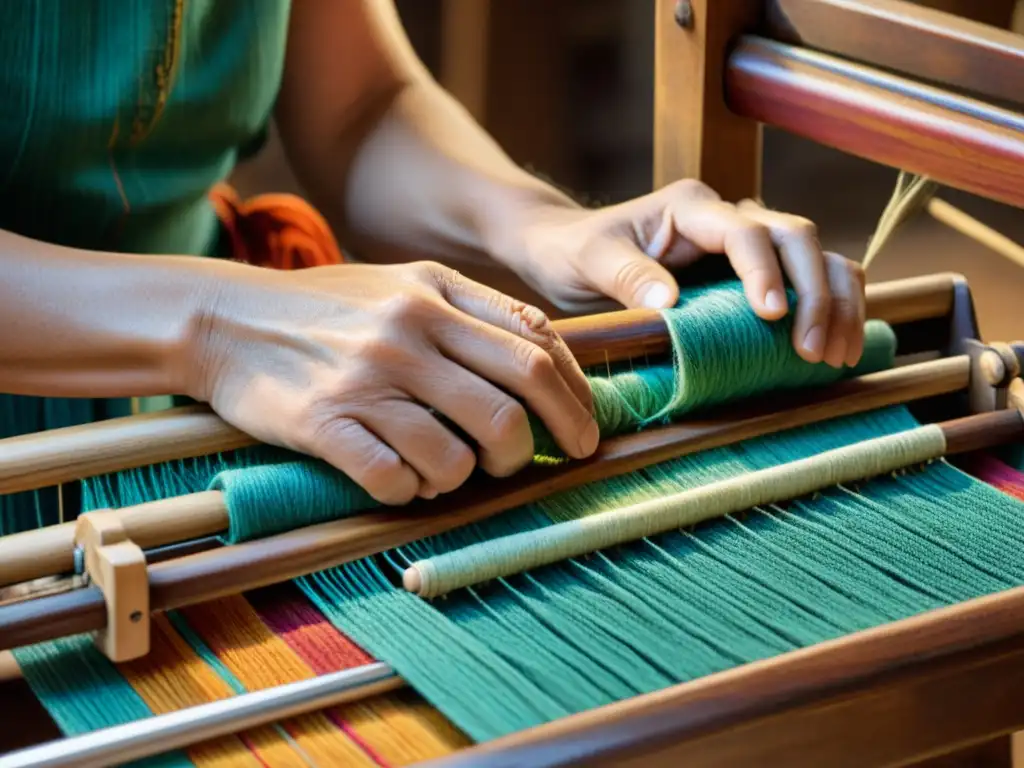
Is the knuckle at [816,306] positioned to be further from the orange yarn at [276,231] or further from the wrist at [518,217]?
the orange yarn at [276,231]

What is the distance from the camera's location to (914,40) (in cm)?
90

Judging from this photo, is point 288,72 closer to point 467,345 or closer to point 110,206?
point 110,206

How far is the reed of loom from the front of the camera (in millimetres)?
596

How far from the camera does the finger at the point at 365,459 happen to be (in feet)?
2.31

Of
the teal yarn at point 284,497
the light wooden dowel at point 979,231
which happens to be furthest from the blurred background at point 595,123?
the teal yarn at point 284,497

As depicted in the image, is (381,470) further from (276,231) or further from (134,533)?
(276,231)

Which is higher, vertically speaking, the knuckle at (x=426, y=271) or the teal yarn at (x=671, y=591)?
the knuckle at (x=426, y=271)

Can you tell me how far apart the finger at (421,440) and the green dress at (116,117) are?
11.7 inches

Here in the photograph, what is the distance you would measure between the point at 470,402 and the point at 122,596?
0.21 meters

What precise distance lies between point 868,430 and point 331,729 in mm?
437

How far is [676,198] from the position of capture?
995 millimetres

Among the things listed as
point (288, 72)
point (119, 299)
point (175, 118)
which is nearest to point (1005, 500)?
point (119, 299)

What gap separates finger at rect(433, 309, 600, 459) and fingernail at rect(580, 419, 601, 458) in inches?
0.8

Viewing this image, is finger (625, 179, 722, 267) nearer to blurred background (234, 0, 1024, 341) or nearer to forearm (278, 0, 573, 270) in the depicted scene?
forearm (278, 0, 573, 270)
